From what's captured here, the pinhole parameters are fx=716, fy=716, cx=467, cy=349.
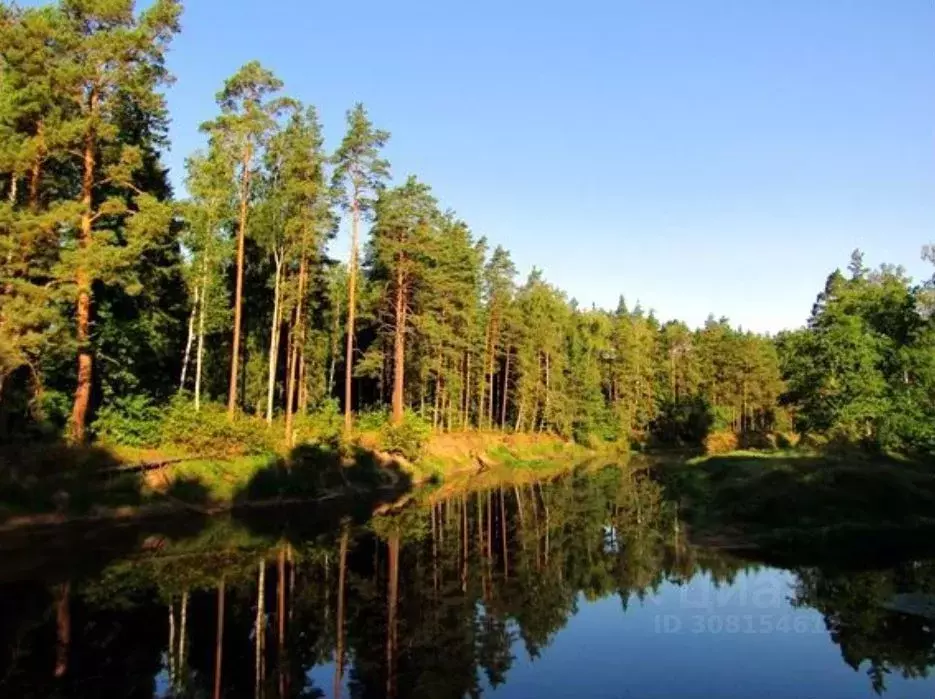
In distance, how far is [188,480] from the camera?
3266 cm

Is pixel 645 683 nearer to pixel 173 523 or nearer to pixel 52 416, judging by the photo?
pixel 173 523

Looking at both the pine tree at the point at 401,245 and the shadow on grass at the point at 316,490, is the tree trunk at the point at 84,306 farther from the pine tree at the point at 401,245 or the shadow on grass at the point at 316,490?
the pine tree at the point at 401,245

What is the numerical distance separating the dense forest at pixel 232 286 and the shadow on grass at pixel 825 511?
50.1 feet

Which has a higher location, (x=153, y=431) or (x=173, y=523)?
(x=153, y=431)

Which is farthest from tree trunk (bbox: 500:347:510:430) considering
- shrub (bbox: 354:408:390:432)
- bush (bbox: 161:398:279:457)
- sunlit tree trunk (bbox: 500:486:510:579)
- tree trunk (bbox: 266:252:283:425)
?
bush (bbox: 161:398:279:457)

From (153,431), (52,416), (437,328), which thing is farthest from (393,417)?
(52,416)

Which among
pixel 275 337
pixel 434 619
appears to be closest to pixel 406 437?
pixel 275 337

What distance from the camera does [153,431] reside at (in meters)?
34.5

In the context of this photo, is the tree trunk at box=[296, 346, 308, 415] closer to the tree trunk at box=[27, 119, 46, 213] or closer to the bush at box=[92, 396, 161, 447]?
the bush at box=[92, 396, 161, 447]

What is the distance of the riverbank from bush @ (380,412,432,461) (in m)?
0.54

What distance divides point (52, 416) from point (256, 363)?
26.4 metres

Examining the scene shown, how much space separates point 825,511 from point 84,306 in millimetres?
32049

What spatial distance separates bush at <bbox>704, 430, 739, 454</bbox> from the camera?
89.8 metres

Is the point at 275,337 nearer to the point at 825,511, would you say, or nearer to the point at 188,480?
the point at 188,480
